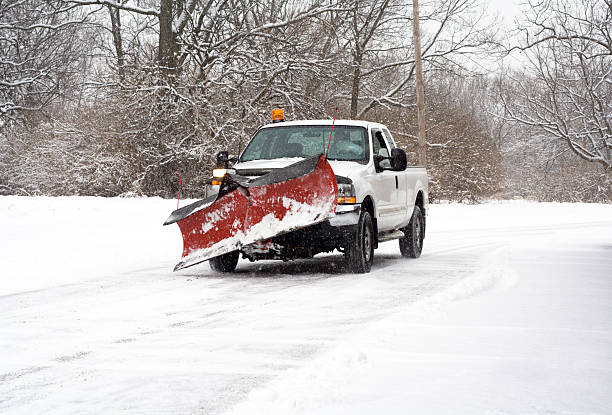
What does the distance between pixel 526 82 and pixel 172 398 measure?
3541cm

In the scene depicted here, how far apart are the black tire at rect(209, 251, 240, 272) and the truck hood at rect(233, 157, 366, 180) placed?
110cm

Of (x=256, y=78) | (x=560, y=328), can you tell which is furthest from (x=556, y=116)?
(x=560, y=328)

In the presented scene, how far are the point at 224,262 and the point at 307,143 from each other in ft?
6.28

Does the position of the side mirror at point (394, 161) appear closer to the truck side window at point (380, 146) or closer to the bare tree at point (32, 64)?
the truck side window at point (380, 146)

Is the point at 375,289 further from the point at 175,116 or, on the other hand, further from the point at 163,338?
the point at 175,116

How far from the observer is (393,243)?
51.6 feet

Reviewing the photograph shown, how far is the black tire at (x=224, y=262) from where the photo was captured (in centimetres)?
1000

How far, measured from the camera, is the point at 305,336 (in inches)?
224

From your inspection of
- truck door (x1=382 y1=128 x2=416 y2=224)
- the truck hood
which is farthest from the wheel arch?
truck door (x1=382 y1=128 x2=416 y2=224)

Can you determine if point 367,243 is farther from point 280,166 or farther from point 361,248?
point 280,166

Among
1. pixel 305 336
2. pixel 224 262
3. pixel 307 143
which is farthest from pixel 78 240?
pixel 305 336

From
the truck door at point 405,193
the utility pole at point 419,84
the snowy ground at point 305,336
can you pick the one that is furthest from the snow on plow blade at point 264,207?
the utility pole at point 419,84

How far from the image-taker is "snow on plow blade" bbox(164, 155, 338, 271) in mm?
8859

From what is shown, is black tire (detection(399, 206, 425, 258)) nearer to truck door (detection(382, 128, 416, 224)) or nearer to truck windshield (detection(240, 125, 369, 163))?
truck door (detection(382, 128, 416, 224))
